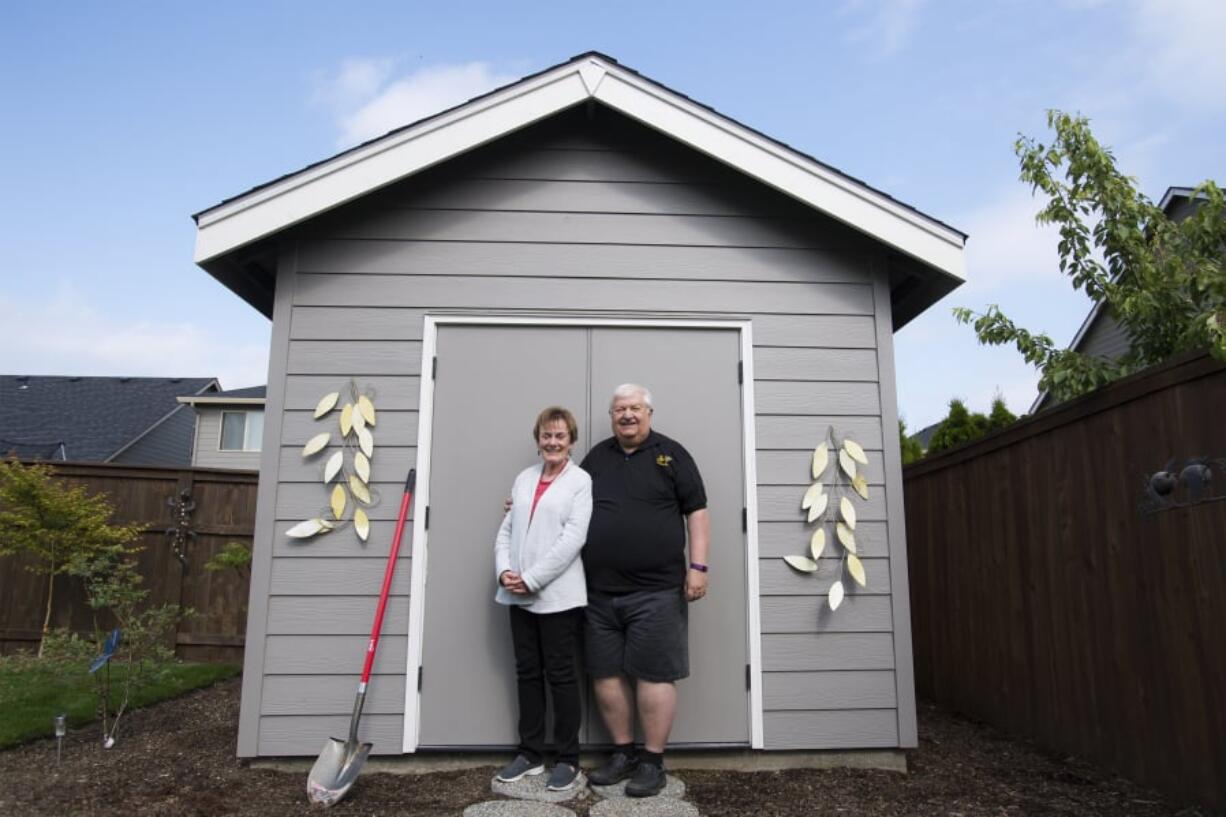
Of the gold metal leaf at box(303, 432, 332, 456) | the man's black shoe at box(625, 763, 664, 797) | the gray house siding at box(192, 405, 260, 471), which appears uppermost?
the gray house siding at box(192, 405, 260, 471)

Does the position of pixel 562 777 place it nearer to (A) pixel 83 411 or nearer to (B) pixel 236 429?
(B) pixel 236 429

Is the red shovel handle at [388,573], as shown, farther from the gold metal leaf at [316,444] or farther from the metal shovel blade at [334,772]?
the gold metal leaf at [316,444]

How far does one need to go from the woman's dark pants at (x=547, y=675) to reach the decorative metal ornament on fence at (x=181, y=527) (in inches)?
180

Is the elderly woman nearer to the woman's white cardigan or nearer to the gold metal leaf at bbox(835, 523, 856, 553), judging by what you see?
the woman's white cardigan

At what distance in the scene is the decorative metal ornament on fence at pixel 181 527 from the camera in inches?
266

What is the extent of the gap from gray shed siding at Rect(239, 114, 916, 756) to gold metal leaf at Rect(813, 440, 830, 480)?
7 cm

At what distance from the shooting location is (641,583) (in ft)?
10.6

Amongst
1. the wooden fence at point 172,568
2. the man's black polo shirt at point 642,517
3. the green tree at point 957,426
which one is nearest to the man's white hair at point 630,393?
the man's black polo shirt at point 642,517

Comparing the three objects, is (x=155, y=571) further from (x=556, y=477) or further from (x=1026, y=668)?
(x=1026, y=668)

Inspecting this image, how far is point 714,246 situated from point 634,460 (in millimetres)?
1139

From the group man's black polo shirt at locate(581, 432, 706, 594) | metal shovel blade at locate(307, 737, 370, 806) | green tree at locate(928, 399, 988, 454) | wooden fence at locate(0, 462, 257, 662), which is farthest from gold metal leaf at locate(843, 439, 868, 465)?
wooden fence at locate(0, 462, 257, 662)

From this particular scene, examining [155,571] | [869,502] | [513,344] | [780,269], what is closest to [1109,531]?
[869,502]

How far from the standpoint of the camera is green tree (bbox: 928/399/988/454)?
7973 mm

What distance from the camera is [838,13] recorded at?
746 centimetres
